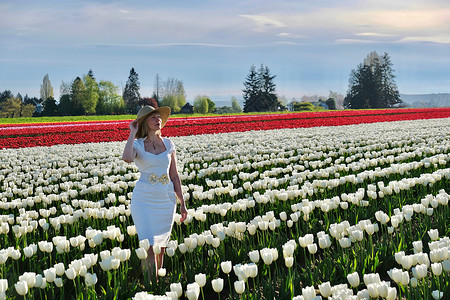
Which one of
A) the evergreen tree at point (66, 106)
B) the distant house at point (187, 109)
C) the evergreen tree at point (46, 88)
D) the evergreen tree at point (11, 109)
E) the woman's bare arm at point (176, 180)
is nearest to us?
the woman's bare arm at point (176, 180)

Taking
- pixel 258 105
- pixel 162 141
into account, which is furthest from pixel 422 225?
pixel 258 105

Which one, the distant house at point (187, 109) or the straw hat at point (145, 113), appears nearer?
the straw hat at point (145, 113)

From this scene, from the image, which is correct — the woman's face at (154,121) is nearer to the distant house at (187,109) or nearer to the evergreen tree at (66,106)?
the evergreen tree at (66,106)

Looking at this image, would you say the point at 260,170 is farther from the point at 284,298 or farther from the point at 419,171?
the point at 284,298

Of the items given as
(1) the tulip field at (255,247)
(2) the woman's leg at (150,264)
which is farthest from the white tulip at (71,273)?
(2) the woman's leg at (150,264)

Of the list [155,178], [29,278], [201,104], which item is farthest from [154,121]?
[201,104]

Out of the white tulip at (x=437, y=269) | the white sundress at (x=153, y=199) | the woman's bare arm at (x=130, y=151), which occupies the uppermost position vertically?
the woman's bare arm at (x=130, y=151)

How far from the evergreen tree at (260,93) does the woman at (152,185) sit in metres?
72.5

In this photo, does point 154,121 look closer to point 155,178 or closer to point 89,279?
point 155,178

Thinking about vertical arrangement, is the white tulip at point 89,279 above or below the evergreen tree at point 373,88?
below

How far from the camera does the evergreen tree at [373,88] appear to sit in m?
92.5

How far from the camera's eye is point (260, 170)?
10.4 m

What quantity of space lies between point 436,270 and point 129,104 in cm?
9138

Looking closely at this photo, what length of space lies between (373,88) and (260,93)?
29120 millimetres
